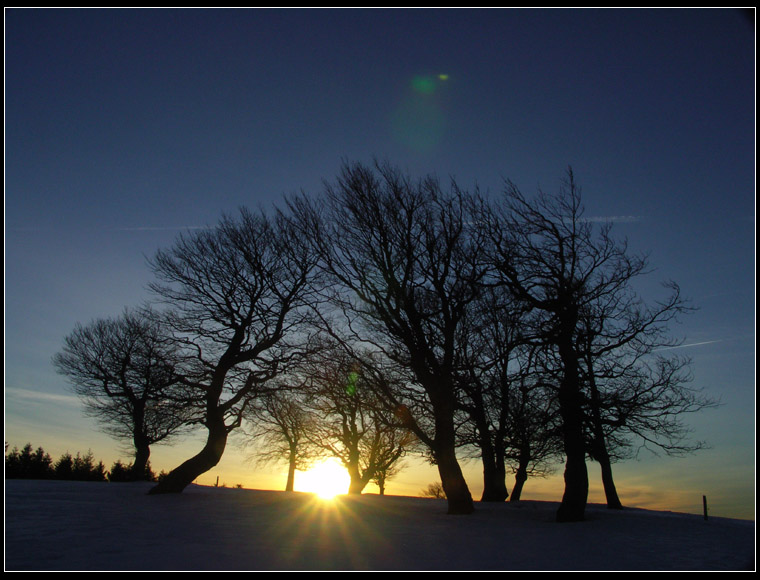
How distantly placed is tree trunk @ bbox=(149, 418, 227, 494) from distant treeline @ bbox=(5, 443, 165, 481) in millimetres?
23351

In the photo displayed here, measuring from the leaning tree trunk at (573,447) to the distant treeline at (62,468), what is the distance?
35976 millimetres

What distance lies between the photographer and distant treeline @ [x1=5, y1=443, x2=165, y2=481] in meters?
41.4

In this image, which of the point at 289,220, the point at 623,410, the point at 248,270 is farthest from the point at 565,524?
the point at 248,270

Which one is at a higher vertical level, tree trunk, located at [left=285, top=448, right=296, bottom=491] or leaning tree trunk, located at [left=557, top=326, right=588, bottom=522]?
leaning tree trunk, located at [left=557, top=326, right=588, bottom=522]

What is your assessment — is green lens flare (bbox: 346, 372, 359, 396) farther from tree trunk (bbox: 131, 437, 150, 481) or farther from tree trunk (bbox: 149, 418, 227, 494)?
tree trunk (bbox: 131, 437, 150, 481)

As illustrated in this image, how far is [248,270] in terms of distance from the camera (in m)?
22.0

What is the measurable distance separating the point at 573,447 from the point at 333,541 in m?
8.27

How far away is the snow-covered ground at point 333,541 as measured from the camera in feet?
24.2

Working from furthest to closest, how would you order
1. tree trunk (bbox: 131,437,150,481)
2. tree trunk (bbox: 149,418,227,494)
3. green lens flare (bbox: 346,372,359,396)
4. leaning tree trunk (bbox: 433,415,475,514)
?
tree trunk (bbox: 131,437,150,481), tree trunk (bbox: 149,418,227,494), green lens flare (bbox: 346,372,359,396), leaning tree trunk (bbox: 433,415,475,514)

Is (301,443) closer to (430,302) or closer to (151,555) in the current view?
(430,302)

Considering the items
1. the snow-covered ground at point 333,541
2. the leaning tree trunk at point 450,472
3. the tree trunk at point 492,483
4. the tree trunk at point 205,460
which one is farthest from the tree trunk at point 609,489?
the tree trunk at point 205,460

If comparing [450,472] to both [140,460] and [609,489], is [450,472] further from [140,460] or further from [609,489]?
[140,460]

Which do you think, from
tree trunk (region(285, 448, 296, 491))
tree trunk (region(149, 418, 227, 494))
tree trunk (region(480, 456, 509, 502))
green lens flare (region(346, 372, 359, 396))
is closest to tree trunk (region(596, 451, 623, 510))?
tree trunk (region(480, 456, 509, 502))

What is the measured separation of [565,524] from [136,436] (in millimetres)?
31571
